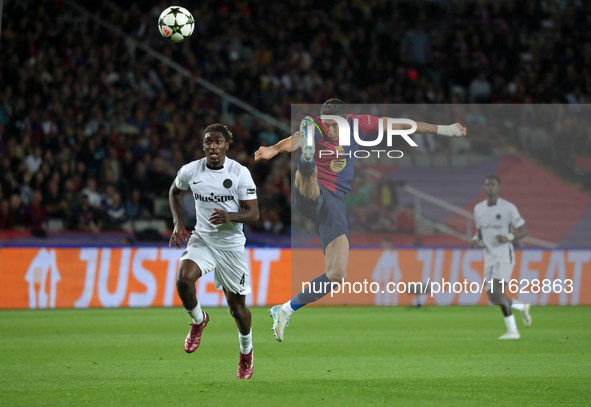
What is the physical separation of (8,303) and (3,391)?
10.4 meters

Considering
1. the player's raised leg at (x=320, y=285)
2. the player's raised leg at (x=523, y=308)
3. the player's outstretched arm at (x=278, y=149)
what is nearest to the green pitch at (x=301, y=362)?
the player's raised leg at (x=523, y=308)

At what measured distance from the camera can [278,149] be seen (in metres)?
9.11

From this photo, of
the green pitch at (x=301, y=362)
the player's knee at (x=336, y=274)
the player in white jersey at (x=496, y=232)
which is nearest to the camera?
the green pitch at (x=301, y=362)

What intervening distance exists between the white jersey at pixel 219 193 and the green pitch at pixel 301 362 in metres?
1.33

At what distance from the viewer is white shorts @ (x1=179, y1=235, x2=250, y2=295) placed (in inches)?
325

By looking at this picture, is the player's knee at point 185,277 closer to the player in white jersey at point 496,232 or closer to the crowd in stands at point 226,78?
the player in white jersey at point 496,232

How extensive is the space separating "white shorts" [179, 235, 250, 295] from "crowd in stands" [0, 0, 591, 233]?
1015 cm

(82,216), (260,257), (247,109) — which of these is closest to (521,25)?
(247,109)

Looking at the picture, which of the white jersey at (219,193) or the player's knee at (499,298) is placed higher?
the white jersey at (219,193)

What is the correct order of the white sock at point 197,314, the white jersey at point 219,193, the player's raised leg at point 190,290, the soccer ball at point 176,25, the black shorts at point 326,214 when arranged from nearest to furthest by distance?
the player's raised leg at point 190,290 → the white jersey at point 219,193 → the white sock at point 197,314 → the black shorts at point 326,214 → the soccer ball at point 176,25

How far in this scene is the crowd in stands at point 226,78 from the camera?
18859 mm

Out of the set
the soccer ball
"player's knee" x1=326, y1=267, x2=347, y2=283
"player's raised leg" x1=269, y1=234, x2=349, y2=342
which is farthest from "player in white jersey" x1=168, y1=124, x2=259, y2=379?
the soccer ball

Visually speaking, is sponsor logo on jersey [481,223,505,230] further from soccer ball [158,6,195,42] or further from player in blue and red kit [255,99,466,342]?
soccer ball [158,6,195,42]

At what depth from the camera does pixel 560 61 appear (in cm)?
2592
